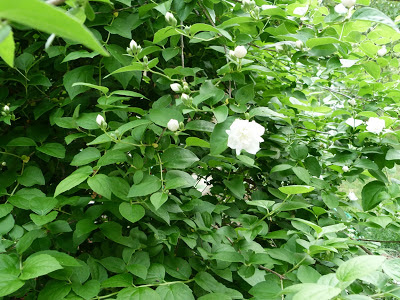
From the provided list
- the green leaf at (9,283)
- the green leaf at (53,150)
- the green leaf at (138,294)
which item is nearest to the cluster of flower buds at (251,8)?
the green leaf at (53,150)

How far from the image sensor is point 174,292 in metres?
0.87

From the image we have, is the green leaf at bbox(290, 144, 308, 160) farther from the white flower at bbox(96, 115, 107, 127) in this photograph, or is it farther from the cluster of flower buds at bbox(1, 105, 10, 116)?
the cluster of flower buds at bbox(1, 105, 10, 116)

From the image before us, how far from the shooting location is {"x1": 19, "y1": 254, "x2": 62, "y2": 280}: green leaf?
0.78 m

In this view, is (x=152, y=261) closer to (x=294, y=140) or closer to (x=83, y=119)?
(x=83, y=119)

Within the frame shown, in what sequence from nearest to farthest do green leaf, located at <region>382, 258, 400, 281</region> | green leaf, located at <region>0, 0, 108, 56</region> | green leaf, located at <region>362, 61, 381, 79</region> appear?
1. green leaf, located at <region>0, 0, 108, 56</region>
2. green leaf, located at <region>382, 258, 400, 281</region>
3. green leaf, located at <region>362, 61, 381, 79</region>

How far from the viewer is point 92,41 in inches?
9.6

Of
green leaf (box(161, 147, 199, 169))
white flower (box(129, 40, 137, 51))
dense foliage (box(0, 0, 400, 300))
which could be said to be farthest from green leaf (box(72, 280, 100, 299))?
white flower (box(129, 40, 137, 51))

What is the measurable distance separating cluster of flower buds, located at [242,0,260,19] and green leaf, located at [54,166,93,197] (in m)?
0.62

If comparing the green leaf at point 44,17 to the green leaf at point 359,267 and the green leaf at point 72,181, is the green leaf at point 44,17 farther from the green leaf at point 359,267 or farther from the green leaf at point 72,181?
the green leaf at point 72,181

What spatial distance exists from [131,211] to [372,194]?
805 millimetres

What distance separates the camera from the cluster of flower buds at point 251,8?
3.36 feet

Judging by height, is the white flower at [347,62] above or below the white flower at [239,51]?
below

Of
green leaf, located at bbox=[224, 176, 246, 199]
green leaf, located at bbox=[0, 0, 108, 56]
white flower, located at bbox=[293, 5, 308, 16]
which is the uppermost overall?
green leaf, located at bbox=[0, 0, 108, 56]

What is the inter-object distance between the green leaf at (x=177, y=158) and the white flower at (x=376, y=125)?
59cm
